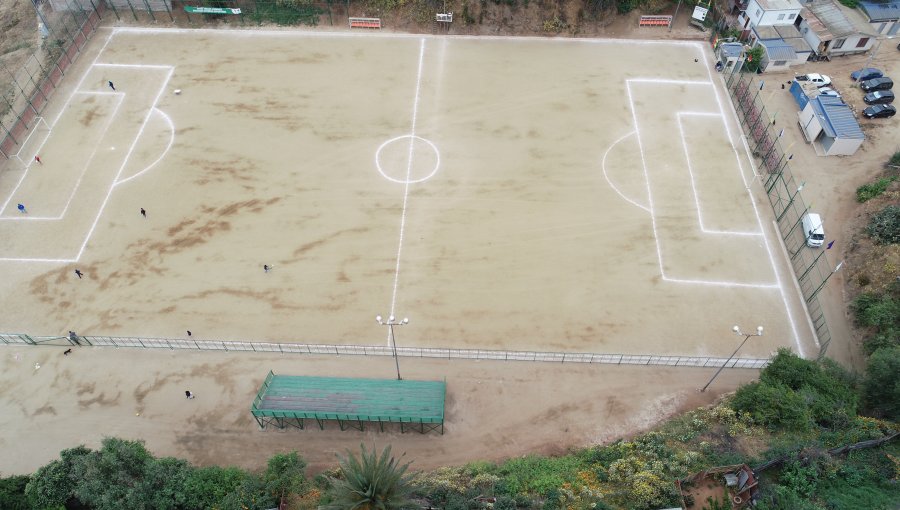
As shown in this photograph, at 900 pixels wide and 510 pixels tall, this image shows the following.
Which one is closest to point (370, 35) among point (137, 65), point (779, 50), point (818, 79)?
point (137, 65)

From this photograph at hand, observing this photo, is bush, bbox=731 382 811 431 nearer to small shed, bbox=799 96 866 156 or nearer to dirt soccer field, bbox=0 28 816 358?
dirt soccer field, bbox=0 28 816 358

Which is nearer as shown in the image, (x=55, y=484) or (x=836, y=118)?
(x=55, y=484)

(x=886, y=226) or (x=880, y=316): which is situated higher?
(x=886, y=226)

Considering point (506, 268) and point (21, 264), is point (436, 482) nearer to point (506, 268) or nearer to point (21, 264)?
point (506, 268)

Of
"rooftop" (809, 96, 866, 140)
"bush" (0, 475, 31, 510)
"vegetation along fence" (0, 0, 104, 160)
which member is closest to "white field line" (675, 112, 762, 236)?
"rooftop" (809, 96, 866, 140)

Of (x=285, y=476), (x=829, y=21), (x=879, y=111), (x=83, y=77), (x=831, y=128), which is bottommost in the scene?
(x=285, y=476)

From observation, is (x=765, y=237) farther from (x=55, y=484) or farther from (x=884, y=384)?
(x=55, y=484)

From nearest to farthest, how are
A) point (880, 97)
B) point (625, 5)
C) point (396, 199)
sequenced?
point (396, 199), point (880, 97), point (625, 5)

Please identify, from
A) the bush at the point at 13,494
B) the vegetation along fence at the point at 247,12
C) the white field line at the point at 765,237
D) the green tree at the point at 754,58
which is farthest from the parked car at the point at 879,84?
the bush at the point at 13,494
